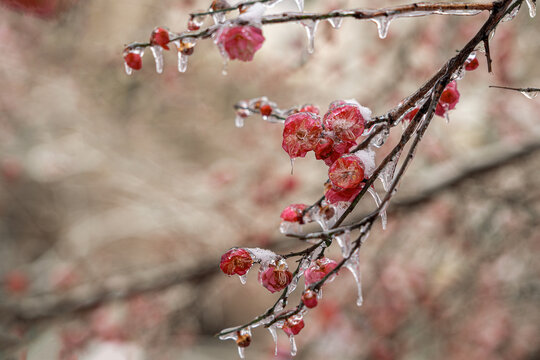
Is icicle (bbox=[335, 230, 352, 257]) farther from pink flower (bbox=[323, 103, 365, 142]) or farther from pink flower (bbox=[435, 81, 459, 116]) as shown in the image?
pink flower (bbox=[435, 81, 459, 116])

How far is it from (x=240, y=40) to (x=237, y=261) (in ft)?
1.26

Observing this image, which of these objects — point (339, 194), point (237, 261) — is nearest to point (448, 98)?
point (339, 194)

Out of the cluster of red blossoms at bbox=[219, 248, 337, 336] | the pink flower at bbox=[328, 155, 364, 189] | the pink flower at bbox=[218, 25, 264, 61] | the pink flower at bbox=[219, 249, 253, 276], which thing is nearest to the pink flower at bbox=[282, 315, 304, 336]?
the cluster of red blossoms at bbox=[219, 248, 337, 336]

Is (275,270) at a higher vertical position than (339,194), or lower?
lower

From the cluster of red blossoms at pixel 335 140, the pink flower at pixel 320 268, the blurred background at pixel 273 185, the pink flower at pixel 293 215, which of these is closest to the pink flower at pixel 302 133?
the cluster of red blossoms at pixel 335 140

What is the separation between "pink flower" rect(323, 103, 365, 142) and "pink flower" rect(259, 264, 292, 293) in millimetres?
253

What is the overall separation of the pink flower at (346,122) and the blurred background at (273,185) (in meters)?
1.11

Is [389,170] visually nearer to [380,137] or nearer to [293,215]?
[380,137]

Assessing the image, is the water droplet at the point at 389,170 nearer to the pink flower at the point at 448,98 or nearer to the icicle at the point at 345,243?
the icicle at the point at 345,243

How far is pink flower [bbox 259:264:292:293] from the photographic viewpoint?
71 cm

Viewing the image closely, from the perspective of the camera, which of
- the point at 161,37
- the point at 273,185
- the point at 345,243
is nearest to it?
the point at 345,243

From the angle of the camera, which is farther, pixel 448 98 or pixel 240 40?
pixel 448 98

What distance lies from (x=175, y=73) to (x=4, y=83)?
2113 millimetres

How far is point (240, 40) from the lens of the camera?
0.68 metres
